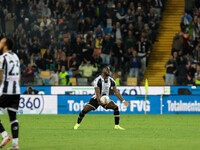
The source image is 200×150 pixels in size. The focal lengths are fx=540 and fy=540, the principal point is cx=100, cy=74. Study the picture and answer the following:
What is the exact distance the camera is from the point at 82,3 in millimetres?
31828

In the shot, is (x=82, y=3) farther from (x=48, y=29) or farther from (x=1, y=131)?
(x=1, y=131)

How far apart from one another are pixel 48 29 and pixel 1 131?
65.0ft

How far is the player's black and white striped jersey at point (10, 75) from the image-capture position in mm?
10734

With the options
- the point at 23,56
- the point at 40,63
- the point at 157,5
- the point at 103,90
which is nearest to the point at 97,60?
the point at 40,63

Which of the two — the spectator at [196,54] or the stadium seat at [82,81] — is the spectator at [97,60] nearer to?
the stadium seat at [82,81]

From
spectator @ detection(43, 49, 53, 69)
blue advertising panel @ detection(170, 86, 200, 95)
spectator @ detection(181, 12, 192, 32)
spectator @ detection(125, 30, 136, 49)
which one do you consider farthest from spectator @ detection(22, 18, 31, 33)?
blue advertising panel @ detection(170, 86, 200, 95)

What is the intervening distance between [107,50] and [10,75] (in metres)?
18.3

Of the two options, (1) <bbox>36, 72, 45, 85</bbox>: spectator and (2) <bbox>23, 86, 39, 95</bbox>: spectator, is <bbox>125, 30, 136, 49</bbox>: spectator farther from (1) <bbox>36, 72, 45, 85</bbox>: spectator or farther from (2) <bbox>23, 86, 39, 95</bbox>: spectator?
(2) <bbox>23, 86, 39, 95</bbox>: spectator

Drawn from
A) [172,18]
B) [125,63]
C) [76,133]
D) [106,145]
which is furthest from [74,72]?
[106,145]

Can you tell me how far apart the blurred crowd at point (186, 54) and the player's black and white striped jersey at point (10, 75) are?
17523 millimetres

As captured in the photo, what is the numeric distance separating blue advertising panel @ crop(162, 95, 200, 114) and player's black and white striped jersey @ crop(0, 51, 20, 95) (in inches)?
629

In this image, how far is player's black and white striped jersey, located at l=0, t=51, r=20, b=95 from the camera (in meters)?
10.7

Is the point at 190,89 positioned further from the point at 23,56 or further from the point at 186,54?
the point at 23,56

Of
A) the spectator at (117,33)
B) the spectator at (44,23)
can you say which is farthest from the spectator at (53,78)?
the spectator at (117,33)
